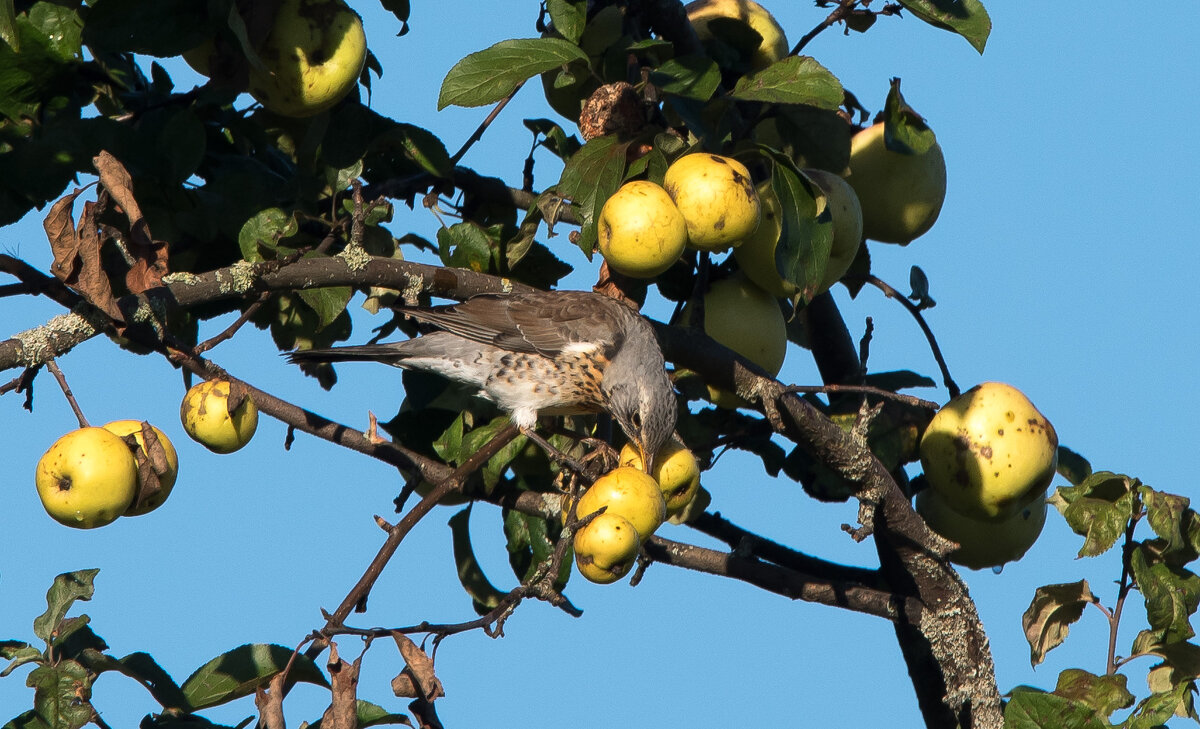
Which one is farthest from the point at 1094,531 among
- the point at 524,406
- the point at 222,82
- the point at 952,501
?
the point at 222,82

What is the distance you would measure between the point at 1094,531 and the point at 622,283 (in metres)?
1.47

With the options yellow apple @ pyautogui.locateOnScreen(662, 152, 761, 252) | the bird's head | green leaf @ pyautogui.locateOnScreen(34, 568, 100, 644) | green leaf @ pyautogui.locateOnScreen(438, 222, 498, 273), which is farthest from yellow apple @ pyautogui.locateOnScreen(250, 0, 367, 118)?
green leaf @ pyautogui.locateOnScreen(34, 568, 100, 644)

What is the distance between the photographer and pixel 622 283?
3717 mm

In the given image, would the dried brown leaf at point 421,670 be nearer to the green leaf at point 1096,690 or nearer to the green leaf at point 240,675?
the green leaf at point 240,675

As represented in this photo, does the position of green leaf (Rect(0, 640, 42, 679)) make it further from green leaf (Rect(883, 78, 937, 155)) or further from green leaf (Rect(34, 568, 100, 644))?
green leaf (Rect(883, 78, 937, 155))

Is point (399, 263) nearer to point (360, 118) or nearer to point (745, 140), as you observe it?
point (360, 118)

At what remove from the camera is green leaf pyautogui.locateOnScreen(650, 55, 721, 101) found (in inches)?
135

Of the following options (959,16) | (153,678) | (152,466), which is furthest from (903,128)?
(153,678)

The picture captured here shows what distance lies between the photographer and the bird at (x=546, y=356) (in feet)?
13.4

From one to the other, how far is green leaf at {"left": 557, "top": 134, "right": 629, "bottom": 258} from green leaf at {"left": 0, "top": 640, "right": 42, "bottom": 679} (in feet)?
5.63

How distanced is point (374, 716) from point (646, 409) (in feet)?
4.77

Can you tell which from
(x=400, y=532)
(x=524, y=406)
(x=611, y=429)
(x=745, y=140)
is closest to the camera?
(x=400, y=532)

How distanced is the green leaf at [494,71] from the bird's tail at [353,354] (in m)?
1.07

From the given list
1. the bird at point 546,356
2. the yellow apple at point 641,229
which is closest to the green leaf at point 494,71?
the yellow apple at point 641,229
